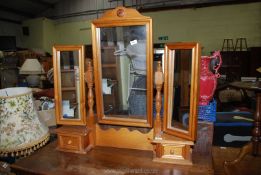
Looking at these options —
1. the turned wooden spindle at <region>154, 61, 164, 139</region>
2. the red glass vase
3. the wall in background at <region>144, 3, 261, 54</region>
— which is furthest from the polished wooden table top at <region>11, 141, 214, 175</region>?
the wall in background at <region>144, 3, 261, 54</region>

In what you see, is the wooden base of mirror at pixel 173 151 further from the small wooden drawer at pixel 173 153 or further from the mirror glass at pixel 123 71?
the mirror glass at pixel 123 71

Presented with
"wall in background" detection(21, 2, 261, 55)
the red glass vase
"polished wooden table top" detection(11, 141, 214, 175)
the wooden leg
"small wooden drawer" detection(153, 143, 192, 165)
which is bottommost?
the wooden leg

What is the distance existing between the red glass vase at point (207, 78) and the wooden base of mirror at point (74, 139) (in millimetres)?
642

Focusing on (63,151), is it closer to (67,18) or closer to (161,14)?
(161,14)

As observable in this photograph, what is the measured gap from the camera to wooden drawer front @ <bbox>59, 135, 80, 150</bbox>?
46.2 inches

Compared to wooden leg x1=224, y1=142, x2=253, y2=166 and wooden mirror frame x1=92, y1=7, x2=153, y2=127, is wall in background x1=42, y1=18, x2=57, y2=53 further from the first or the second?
wooden leg x1=224, y1=142, x2=253, y2=166

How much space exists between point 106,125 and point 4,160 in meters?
0.68

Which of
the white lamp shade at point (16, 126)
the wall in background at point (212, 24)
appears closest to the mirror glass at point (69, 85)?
the white lamp shade at point (16, 126)

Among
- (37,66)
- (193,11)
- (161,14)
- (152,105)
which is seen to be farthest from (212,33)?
(152,105)

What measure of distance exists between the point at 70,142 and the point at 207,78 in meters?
0.80

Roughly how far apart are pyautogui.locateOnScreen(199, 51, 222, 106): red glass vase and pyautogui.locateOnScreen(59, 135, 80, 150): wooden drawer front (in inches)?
27.0

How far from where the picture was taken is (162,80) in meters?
1.04

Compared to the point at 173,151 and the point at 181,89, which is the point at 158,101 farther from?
the point at 173,151

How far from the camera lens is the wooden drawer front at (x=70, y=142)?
1.17 meters
